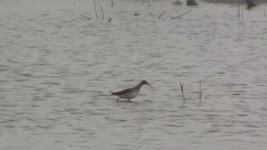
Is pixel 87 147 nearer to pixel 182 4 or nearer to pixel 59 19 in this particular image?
pixel 59 19

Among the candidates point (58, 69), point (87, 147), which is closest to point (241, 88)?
point (58, 69)

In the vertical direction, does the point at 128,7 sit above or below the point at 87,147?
below

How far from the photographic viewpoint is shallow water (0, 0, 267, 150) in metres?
12.1

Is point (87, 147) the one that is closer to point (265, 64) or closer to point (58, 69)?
point (58, 69)

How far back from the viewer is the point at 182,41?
24.8 m

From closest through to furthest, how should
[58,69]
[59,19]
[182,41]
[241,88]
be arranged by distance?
1. [241,88]
2. [58,69]
3. [182,41]
4. [59,19]

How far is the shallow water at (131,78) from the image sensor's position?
12.1 metres

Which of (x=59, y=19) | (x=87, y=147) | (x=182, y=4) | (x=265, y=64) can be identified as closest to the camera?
(x=87, y=147)

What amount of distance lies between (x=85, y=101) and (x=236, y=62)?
6.83 metres

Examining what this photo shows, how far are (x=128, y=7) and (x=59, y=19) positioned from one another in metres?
4.24

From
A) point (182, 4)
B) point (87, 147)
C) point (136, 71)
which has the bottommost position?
point (182, 4)

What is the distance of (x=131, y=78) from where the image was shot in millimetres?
17703

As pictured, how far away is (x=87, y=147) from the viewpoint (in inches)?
437

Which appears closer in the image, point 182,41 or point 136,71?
point 136,71
